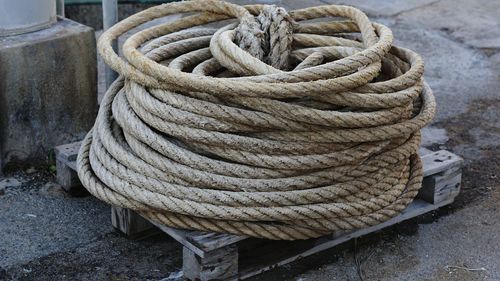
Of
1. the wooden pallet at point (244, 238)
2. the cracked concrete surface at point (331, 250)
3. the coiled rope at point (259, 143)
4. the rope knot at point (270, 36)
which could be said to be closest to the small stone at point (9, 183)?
the cracked concrete surface at point (331, 250)

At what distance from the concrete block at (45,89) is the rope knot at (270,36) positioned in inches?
30.4

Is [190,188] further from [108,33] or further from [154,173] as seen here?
[108,33]

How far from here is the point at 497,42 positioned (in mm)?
5355

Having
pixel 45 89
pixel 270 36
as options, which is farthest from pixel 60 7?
pixel 270 36

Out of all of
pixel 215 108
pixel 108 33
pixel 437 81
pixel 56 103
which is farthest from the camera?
pixel 437 81

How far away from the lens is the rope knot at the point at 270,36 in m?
3.29

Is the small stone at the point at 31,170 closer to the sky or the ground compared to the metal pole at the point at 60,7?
closer to the ground

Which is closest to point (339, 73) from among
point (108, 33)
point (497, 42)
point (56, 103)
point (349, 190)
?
point (349, 190)

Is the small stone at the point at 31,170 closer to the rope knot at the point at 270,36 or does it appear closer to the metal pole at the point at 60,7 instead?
the metal pole at the point at 60,7

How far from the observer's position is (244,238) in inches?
119

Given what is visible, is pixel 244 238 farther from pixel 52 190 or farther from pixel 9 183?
pixel 9 183

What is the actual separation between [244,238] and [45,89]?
1.17 metres

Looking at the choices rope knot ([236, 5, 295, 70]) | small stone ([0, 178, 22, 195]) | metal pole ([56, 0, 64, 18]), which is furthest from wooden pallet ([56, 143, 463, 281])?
metal pole ([56, 0, 64, 18])

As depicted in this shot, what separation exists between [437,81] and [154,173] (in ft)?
7.15
